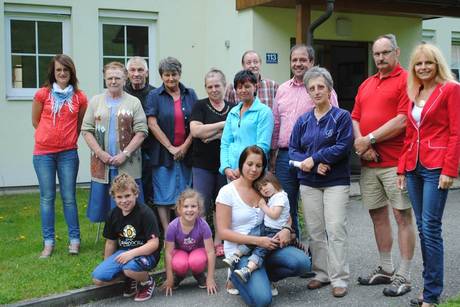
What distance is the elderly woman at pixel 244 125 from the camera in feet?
17.9

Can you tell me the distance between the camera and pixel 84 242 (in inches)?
266

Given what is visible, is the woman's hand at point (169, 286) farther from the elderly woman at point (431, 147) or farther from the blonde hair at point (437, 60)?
the blonde hair at point (437, 60)

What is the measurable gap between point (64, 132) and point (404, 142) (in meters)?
3.20

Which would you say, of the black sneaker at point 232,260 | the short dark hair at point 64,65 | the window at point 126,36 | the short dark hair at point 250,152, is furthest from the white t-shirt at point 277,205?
the window at point 126,36

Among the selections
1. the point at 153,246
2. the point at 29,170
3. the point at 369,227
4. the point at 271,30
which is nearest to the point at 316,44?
the point at 271,30

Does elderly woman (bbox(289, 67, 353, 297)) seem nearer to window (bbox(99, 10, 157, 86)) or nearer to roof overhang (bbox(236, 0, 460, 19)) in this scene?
roof overhang (bbox(236, 0, 460, 19))

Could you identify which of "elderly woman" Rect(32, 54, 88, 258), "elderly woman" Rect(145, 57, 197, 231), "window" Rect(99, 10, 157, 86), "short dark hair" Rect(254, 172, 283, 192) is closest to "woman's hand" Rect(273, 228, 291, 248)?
"short dark hair" Rect(254, 172, 283, 192)

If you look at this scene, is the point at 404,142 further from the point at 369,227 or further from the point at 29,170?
the point at 29,170

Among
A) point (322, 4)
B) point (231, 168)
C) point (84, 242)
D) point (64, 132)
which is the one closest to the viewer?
point (231, 168)

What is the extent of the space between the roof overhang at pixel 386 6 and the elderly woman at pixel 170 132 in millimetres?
4144

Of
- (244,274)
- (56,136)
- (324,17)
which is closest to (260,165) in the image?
(244,274)

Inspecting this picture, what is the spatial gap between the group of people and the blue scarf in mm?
14

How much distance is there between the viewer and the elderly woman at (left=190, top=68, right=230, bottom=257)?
5.90 metres

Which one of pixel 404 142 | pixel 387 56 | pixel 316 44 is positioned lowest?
pixel 404 142
